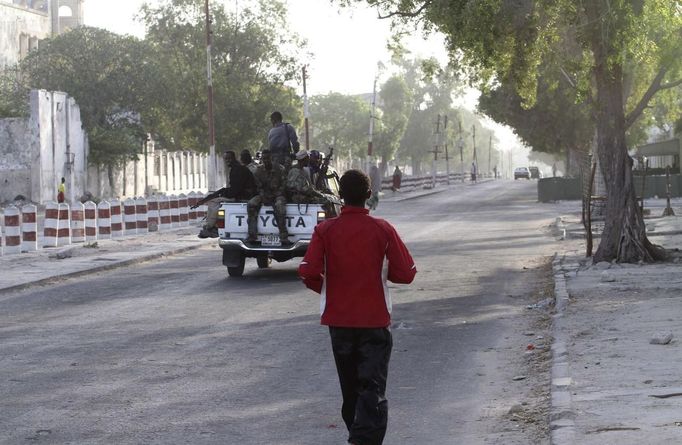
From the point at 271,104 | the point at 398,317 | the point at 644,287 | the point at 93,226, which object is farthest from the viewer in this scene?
the point at 271,104

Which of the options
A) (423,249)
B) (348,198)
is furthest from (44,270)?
(348,198)

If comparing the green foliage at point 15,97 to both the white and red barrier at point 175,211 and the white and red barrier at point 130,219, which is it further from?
the white and red barrier at point 130,219

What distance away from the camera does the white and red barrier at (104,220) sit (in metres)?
30.0

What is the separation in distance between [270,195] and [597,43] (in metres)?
5.90

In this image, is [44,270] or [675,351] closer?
[675,351]

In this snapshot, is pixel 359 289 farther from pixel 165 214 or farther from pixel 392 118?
pixel 392 118

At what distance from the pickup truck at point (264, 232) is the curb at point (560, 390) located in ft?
18.8

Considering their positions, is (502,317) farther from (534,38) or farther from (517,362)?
(534,38)

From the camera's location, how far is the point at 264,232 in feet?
63.4

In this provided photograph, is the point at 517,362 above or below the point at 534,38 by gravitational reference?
below

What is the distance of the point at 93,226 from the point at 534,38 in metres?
13.9

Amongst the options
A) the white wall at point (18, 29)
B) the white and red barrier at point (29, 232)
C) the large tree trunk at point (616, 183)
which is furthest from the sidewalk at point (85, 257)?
the white wall at point (18, 29)

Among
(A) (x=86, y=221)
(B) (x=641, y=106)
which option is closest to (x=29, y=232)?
(A) (x=86, y=221)

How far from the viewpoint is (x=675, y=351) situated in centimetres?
1037
